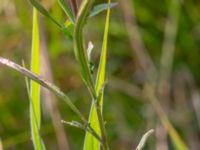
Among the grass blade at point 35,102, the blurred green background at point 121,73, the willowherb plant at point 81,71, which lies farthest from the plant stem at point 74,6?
the blurred green background at point 121,73

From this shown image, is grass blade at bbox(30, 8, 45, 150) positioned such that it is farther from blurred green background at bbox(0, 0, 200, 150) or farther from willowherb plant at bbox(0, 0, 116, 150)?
blurred green background at bbox(0, 0, 200, 150)

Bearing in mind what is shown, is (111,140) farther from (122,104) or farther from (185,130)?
(185,130)

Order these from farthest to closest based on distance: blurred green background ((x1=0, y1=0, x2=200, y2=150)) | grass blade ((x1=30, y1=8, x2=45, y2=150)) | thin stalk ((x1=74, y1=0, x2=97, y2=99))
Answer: blurred green background ((x1=0, y1=0, x2=200, y2=150)) < grass blade ((x1=30, y1=8, x2=45, y2=150)) < thin stalk ((x1=74, y1=0, x2=97, y2=99))

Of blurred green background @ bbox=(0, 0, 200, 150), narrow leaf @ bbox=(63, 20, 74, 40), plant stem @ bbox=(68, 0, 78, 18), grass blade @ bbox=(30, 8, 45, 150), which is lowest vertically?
blurred green background @ bbox=(0, 0, 200, 150)

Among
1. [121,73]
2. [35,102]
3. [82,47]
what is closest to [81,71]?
[82,47]

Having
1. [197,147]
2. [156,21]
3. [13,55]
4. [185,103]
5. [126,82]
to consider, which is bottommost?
[197,147]

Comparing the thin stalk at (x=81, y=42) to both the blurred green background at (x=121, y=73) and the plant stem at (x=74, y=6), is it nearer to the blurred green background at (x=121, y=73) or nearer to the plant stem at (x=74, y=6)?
the plant stem at (x=74, y=6)

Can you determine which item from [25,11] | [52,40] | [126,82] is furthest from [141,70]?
[25,11]

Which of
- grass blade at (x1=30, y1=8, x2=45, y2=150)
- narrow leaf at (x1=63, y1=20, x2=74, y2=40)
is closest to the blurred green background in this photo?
grass blade at (x1=30, y1=8, x2=45, y2=150)

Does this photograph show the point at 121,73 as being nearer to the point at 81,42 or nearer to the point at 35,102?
the point at 35,102
